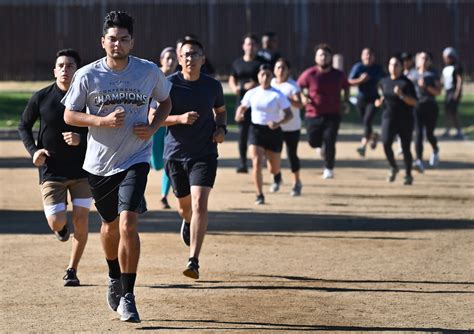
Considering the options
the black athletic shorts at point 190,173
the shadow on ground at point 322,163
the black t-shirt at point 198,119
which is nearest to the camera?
the black athletic shorts at point 190,173

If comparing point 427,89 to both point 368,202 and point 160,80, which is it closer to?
point 368,202

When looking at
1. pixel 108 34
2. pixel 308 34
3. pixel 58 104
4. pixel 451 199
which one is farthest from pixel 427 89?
pixel 308 34

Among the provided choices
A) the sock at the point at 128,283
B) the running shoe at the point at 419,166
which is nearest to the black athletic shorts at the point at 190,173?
the sock at the point at 128,283

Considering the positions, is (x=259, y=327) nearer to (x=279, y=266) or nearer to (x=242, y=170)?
(x=279, y=266)

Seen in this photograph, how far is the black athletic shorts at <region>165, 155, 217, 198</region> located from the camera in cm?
1220

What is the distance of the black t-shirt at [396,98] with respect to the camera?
20.4 metres

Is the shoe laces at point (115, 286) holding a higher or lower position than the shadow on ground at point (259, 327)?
higher

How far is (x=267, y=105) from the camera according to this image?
17.9 metres

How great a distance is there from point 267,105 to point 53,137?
669 centimetres

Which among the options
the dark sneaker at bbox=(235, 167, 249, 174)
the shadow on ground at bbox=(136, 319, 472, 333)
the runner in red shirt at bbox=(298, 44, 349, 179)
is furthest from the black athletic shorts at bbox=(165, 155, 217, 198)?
the dark sneaker at bbox=(235, 167, 249, 174)

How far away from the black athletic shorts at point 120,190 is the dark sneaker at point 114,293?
466 mm

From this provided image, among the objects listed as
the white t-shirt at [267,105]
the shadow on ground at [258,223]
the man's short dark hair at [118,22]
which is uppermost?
the man's short dark hair at [118,22]

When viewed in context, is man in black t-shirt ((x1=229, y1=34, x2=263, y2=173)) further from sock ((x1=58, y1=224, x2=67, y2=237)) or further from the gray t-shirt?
the gray t-shirt

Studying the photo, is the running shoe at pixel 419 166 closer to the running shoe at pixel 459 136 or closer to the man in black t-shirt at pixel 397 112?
the man in black t-shirt at pixel 397 112
